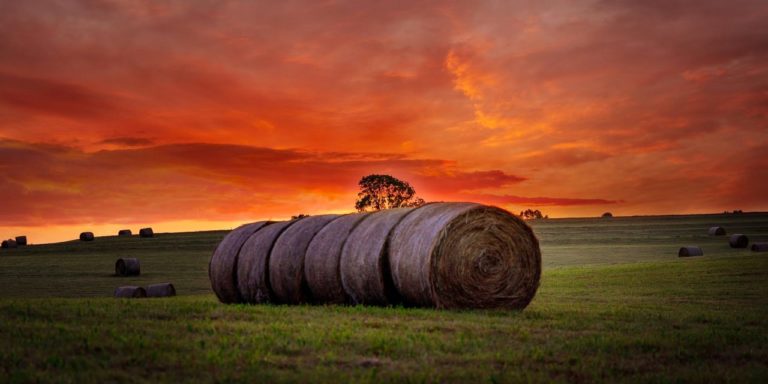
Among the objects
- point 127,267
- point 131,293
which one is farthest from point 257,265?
point 127,267

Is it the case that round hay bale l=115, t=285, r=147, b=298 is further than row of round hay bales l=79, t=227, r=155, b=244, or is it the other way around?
row of round hay bales l=79, t=227, r=155, b=244

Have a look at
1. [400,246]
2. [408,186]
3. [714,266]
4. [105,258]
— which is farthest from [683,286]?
[408,186]

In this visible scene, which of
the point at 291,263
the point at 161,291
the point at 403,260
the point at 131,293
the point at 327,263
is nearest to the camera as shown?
the point at 403,260

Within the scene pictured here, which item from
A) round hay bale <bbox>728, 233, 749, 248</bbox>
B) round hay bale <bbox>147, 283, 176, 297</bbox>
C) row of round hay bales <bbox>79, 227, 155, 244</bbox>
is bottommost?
round hay bale <bbox>147, 283, 176, 297</bbox>

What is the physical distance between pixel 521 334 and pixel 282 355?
4.07 meters

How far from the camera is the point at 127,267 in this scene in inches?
1811

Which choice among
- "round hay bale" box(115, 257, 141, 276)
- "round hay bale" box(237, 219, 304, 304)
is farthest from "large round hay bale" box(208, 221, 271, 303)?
"round hay bale" box(115, 257, 141, 276)

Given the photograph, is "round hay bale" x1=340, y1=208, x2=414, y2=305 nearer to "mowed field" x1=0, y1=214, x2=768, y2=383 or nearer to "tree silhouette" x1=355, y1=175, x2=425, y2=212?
"mowed field" x1=0, y1=214, x2=768, y2=383

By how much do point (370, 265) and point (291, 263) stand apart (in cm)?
229

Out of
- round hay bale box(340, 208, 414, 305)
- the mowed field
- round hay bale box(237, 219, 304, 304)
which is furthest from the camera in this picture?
round hay bale box(237, 219, 304, 304)

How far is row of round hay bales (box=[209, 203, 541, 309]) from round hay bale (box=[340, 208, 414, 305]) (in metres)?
0.02

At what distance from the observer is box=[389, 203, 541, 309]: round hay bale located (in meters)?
15.5

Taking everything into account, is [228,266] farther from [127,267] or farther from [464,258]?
[127,267]

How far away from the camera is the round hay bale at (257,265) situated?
58.7ft
